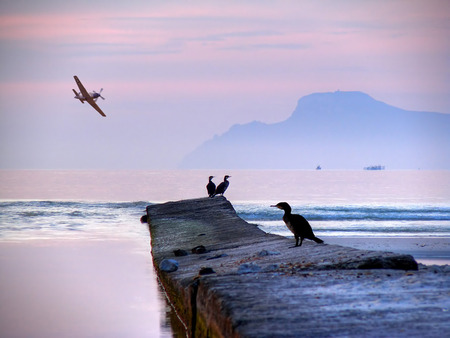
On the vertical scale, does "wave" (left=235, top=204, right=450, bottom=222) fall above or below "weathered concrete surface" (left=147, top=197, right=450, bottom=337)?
above

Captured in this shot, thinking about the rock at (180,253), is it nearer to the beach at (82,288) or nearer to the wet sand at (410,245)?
the beach at (82,288)

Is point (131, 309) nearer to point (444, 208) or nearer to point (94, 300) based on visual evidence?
point (94, 300)

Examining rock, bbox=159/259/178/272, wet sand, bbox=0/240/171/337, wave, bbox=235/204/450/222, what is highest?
wave, bbox=235/204/450/222

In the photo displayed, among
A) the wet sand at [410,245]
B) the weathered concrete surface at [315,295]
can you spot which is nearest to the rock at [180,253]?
the weathered concrete surface at [315,295]

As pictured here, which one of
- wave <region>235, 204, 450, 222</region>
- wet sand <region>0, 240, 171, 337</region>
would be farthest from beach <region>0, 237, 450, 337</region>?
wave <region>235, 204, 450, 222</region>

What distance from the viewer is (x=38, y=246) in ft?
65.0

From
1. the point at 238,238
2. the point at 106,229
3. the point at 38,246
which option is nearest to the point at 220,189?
the point at 106,229

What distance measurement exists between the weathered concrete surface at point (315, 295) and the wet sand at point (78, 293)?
2.41ft

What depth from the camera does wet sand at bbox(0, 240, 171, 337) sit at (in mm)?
10000

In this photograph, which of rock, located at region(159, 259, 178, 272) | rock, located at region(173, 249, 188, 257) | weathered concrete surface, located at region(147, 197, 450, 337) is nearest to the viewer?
weathered concrete surface, located at region(147, 197, 450, 337)

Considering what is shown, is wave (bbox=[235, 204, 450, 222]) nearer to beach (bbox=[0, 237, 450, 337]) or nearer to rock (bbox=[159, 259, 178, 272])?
beach (bbox=[0, 237, 450, 337])

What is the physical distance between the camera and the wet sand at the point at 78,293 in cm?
1000

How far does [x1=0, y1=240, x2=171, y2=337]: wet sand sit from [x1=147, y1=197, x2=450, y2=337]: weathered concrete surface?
734mm

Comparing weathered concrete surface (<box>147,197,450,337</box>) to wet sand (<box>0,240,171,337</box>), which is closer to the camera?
weathered concrete surface (<box>147,197,450,337</box>)
